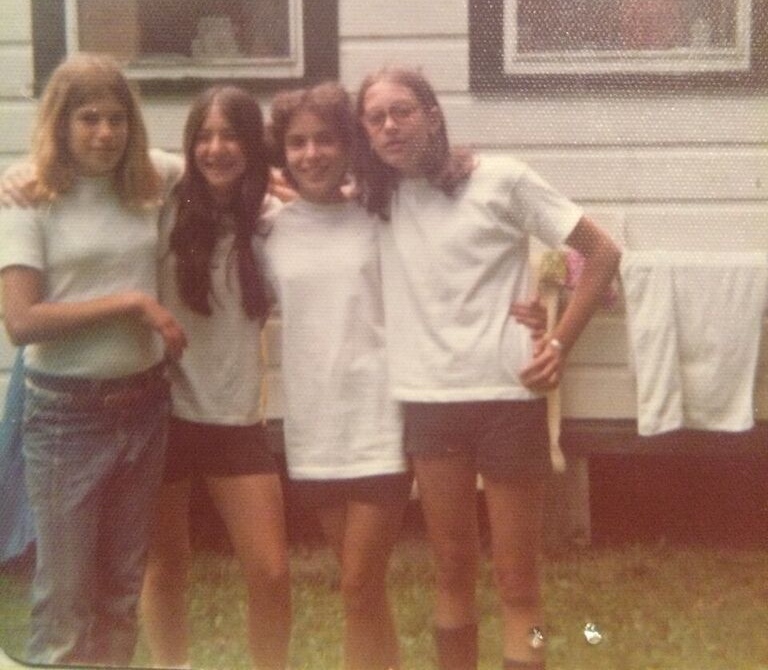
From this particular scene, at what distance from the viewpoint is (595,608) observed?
195cm

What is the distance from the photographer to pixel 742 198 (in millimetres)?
1823

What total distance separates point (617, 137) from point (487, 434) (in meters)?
0.51

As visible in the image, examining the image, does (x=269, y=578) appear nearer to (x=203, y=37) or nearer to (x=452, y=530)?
(x=452, y=530)

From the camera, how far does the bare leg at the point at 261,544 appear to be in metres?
1.95

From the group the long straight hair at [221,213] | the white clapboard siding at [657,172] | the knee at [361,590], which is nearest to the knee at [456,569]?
the knee at [361,590]

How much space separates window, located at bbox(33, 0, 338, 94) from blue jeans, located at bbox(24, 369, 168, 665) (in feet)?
1.67

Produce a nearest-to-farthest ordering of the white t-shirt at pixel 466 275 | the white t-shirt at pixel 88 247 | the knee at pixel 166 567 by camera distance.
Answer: the white t-shirt at pixel 466 275
the white t-shirt at pixel 88 247
the knee at pixel 166 567

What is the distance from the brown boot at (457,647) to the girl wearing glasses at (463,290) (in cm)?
24

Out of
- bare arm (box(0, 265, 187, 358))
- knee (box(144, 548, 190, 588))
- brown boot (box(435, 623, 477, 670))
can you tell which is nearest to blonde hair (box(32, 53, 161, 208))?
bare arm (box(0, 265, 187, 358))

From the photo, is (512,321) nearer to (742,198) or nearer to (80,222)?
(742,198)

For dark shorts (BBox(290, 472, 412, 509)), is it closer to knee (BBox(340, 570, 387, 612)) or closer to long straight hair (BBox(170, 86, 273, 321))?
knee (BBox(340, 570, 387, 612))

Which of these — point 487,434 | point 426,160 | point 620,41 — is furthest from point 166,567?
point 620,41

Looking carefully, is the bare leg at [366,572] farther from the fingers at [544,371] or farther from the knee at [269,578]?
the fingers at [544,371]

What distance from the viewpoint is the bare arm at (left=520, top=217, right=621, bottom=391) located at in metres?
1.84
